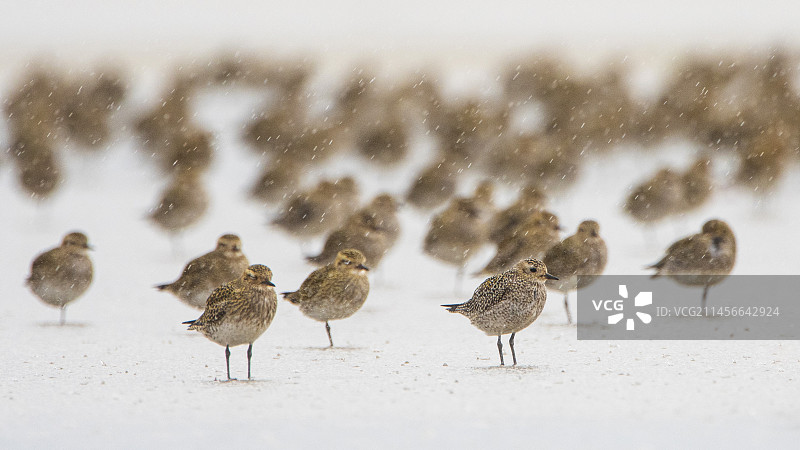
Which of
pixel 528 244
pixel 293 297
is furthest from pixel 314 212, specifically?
pixel 293 297

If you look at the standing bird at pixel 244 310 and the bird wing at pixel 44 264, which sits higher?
the bird wing at pixel 44 264

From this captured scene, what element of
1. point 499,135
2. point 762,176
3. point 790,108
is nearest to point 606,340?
point 762,176

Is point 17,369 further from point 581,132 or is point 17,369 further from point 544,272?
point 581,132

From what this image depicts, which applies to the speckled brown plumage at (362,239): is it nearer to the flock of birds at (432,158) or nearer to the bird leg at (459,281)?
the flock of birds at (432,158)

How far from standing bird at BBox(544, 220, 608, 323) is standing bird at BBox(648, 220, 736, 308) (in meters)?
0.95

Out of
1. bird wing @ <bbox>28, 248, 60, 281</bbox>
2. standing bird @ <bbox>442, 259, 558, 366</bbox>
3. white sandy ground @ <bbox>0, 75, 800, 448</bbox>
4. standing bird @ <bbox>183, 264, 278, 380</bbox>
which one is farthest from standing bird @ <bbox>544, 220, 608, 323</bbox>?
bird wing @ <bbox>28, 248, 60, 281</bbox>

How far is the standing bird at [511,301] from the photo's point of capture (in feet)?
27.3

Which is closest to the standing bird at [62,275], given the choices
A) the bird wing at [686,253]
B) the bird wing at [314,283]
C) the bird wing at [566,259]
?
the bird wing at [314,283]

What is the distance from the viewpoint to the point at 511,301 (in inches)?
327

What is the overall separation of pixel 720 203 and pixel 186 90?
14.8 m

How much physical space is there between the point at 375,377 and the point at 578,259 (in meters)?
3.17

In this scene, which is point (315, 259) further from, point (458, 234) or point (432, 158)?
point (432, 158)

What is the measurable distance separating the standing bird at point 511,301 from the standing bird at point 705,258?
297 centimetres

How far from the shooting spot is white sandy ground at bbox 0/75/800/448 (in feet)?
21.1
